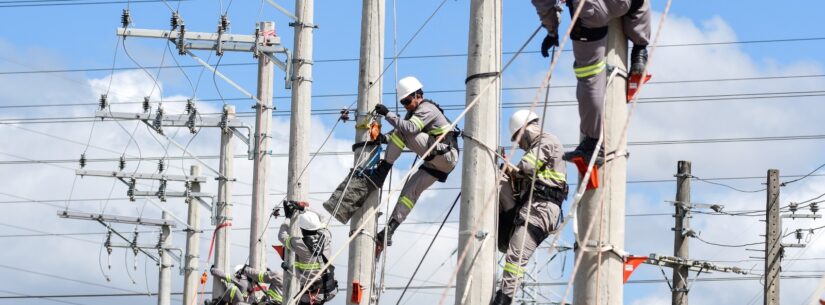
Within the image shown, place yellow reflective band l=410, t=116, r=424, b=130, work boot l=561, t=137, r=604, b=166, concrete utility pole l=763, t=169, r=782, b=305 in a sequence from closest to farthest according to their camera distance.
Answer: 1. work boot l=561, t=137, r=604, b=166
2. yellow reflective band l=410, t=116, r=424, b=130
3. concrete utility pole l=763, t=169, r=782, b=305

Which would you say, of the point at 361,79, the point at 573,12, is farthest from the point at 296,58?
the point at 573,12

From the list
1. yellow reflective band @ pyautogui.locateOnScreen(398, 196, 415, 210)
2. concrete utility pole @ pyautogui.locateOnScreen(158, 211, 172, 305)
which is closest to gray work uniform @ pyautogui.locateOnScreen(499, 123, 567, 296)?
yellow reflective band @ pyautogui.locateOnScreen(398, 196, 415, 210)

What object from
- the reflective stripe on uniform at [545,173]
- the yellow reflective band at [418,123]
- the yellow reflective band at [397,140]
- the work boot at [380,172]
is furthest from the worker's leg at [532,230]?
the work boot at [380,172]

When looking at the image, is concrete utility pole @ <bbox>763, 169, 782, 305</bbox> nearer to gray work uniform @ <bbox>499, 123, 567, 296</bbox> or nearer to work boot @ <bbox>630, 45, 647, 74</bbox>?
gray work uniform @ <bbox>499, 123, 567, 296</bbox>

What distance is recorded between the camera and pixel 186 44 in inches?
1032

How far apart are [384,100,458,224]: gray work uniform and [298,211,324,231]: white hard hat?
78.6 inches

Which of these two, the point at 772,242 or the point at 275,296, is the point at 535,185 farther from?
the point at 772,242

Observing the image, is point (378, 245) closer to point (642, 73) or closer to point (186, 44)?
point (642, 73)

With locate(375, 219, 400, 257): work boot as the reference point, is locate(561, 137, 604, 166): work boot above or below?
below

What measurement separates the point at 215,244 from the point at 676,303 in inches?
296

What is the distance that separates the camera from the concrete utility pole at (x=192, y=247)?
1284 inches

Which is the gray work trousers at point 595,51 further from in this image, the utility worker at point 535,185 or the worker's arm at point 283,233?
the worker's arm at point 283,233

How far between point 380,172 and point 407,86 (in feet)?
3.64

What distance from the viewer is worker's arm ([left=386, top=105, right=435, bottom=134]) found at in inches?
553
